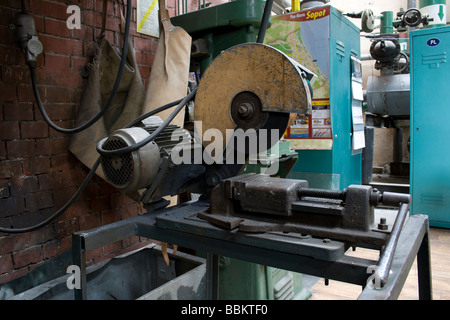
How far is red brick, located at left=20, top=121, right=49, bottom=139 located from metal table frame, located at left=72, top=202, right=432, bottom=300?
777mm

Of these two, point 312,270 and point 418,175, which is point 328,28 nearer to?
point 418,175

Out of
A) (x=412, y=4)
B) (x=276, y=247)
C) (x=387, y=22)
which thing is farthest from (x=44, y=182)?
(x=412, y=4)

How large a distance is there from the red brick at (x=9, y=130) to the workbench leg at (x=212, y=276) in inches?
35.2

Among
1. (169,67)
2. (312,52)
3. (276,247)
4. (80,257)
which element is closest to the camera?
(276,247)

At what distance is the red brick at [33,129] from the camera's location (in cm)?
146

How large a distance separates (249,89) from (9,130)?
3.33ft

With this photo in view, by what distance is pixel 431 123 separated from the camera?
3090 millimetres

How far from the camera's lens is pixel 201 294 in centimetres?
154

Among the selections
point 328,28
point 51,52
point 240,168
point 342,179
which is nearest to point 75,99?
point 51,52

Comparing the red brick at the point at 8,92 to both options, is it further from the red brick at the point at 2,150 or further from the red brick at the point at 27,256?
the red brick at the point at 27,256

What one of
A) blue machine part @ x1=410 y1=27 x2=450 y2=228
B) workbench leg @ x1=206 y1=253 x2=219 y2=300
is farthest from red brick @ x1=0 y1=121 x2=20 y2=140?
blue machine part @ x1=410 y1=27 x2=450 y2=228

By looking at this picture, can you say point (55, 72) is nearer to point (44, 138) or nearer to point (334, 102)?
point (44, 138)

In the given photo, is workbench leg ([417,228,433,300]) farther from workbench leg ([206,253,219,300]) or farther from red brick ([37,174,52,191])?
red brick ([37,174,52,191])

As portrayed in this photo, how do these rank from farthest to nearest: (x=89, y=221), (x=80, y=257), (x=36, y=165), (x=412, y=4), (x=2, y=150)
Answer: (x=412, y=4) → (x=89, y=221) → (x=36, y=165) → (x=2, y=150) → (x=80, y=257)
